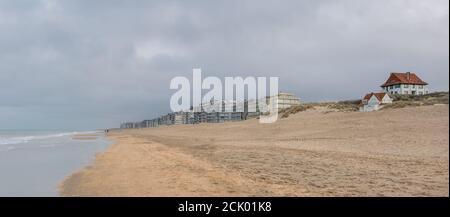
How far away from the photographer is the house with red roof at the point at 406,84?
83.1 metres

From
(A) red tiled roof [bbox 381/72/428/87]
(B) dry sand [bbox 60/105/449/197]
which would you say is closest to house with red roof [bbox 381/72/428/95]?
(A) red tiled roof [bbox 381/72/428/87]

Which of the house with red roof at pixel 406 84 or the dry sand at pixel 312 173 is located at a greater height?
the house with red roof at pixel 406 84

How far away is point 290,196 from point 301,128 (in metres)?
27.4

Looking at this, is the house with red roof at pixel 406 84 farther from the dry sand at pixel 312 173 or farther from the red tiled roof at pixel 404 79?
the dry sand at pixel 312 173

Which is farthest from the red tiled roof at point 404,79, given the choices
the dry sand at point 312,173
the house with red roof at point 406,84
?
the dry sand at point 312,173

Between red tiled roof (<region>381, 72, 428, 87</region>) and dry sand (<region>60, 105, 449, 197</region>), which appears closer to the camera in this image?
dry sand (<region>60, 105, 449, 197</region>)

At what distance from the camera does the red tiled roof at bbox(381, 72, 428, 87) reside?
83.4m

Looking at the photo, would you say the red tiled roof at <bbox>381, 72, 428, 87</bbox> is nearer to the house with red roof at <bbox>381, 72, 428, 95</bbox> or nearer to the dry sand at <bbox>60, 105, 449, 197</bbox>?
the house with red roof at <bbox>381, 72, 428, 95</bbox>

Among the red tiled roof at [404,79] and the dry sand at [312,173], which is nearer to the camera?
the dry sand at [312,173]

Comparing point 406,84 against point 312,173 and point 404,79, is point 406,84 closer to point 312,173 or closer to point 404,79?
point 404,79

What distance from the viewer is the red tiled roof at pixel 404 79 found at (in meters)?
83.4

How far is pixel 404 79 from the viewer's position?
83500 mm

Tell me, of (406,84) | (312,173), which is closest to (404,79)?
(406,84)
